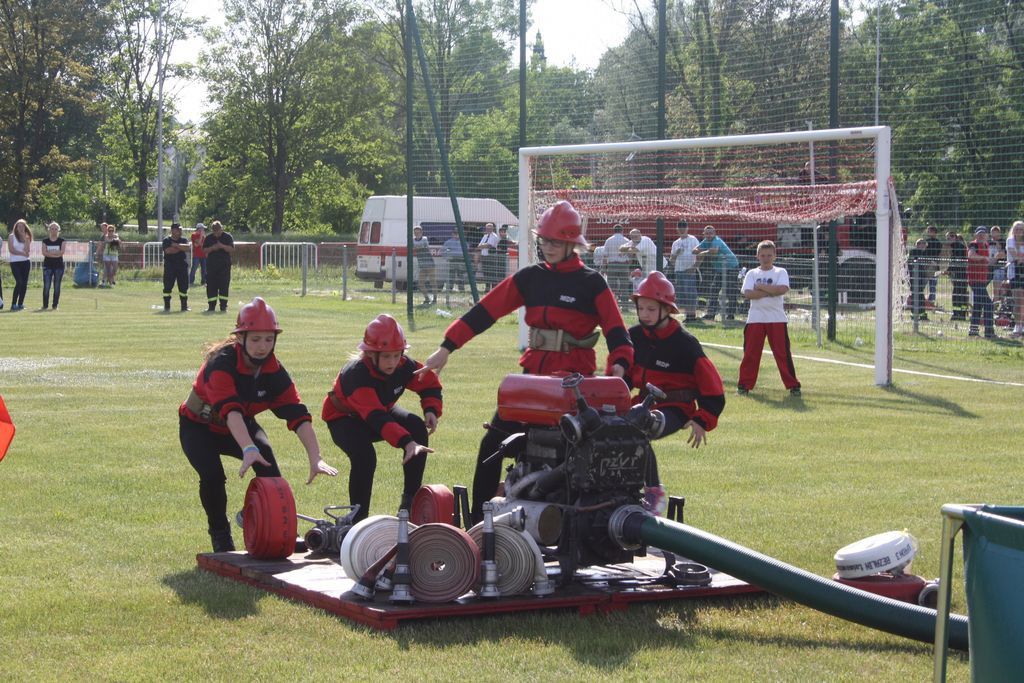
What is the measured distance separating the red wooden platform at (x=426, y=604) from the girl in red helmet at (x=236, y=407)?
0.49 m

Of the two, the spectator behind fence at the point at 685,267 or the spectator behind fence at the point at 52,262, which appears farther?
the spectator behind fence at the point at 52,262

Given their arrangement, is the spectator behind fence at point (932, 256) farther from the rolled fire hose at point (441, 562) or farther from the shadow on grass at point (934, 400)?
the rolled fire hose at point (441, 562)

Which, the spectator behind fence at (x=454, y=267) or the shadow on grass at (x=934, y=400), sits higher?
the spectator behind fence at (x=454, y=267)

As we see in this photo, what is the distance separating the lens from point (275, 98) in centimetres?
6450

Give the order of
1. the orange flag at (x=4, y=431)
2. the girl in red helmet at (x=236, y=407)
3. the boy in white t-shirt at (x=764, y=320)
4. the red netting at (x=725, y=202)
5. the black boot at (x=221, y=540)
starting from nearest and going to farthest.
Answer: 1. the orange flag at (x=4, y=431)
2. the girl in red helmet at (x=236, y=407)
3. the black boot at (x=221, y=540)
4. the boy in white t-shirt at (x=764, y=320)
5. the red netting at (x=725, y=202)

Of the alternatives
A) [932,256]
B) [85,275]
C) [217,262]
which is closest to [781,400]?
[932,256]

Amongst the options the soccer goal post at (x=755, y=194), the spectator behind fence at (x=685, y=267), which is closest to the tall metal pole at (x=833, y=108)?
the soccer goal post at (x=755, y=194)

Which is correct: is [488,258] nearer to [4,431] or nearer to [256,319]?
[256,319]

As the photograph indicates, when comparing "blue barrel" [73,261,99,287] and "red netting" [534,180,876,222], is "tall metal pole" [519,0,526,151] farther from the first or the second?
"blue barrel" [73,261,99,287]

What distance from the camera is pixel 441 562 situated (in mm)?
6461

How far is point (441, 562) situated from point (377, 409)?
1.63 metres

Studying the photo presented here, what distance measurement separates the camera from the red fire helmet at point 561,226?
786 cm

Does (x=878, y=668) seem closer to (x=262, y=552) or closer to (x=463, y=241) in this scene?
(x=262, y=552)

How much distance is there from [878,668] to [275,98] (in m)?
61.6
